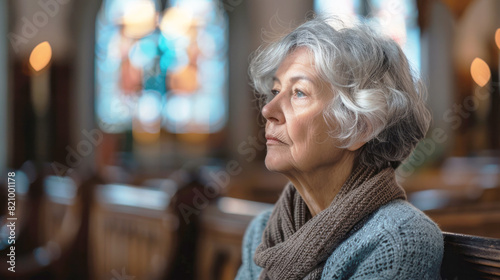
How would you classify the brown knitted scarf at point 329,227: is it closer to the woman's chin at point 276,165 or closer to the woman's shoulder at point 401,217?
the woman's shoulder at point 401,217

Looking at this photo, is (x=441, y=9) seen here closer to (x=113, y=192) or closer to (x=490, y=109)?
(x=490, y=109)

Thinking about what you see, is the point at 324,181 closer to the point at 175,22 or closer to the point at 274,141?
the point at 274,141

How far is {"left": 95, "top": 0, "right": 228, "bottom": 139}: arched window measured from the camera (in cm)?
811

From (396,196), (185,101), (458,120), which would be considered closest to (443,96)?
(458,120)

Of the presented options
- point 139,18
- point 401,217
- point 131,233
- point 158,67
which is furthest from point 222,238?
point 139,18

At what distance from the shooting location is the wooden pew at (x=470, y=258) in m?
1.11

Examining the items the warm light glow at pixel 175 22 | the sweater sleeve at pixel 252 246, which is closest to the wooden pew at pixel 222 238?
the sweater sleeve at pixel 252 246

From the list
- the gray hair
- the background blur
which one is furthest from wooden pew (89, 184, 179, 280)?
the background blur

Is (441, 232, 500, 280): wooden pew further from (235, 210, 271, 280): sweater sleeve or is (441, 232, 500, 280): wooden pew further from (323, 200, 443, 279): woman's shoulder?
(235, 210, 271, 280): sweater sleeve

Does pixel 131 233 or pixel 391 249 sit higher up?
pixel 391 249

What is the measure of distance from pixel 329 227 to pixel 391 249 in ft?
0.48

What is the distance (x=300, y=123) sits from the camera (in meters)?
1.25

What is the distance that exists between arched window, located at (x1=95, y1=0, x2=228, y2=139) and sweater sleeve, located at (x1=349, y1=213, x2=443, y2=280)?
6.93 metres

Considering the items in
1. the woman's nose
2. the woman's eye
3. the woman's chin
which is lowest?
the woman's chin
